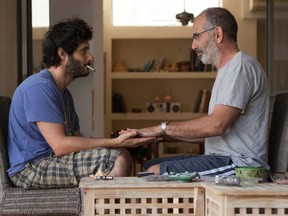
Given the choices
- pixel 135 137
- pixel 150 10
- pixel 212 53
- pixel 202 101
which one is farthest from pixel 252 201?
pixel 150 10

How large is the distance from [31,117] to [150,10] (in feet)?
23.0

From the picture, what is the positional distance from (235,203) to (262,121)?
1080 millimetres

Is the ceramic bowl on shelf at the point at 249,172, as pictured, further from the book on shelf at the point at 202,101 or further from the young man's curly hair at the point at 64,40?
the book on shelf at the point at 202,101

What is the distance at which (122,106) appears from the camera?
10086 mm

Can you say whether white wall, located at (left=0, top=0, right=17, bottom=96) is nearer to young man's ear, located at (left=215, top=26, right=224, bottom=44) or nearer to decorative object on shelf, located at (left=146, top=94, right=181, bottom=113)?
young man's ear, located at (left=215, top=26, right=224, bottom=44)

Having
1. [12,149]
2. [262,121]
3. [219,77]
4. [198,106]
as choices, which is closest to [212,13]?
[219,77]

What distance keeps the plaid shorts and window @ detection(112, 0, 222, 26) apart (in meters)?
6.87

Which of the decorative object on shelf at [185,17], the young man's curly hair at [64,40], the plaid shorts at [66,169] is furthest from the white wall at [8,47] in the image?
the decorative object on shelf at [185,17]

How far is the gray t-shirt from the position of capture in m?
3.37

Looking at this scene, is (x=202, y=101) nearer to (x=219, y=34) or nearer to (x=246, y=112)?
(x=219, y=34)

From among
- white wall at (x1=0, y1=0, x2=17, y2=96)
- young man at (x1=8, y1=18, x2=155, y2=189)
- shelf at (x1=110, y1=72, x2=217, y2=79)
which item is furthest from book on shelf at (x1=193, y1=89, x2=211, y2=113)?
young man at (x1=8, y1=18, x2=155, y2=189)

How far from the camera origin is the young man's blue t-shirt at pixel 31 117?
11.4ft

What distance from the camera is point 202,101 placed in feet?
32.7

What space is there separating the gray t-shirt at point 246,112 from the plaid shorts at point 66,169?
53cm
